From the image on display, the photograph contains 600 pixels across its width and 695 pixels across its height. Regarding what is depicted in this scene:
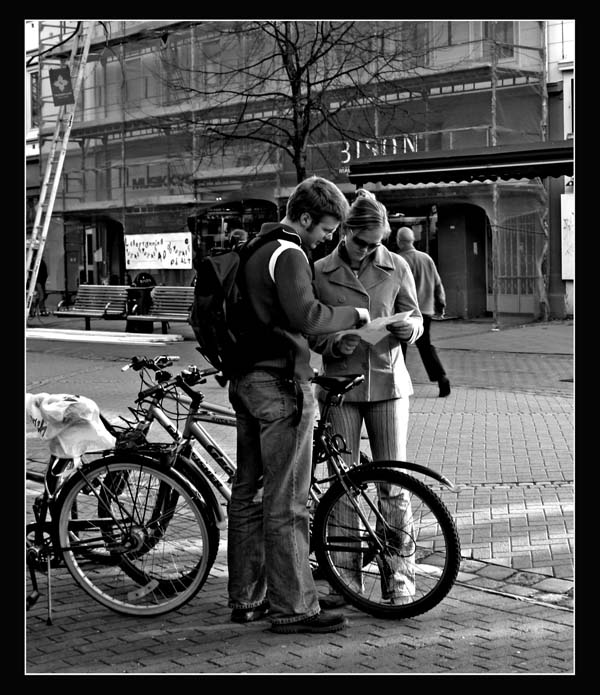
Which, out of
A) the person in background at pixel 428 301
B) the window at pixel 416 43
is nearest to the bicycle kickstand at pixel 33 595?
the person in background at pixel 428 301

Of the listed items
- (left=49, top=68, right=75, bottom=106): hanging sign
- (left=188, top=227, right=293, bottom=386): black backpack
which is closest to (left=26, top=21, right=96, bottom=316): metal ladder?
(left=49, top=68, right=75, bottom=106): hanging sign

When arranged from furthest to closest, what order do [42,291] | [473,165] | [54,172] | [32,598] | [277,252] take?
[42,291]
[473,165]
[54,172]
[32,598]
[277,252]

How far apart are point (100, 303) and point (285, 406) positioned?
1935 centimetres

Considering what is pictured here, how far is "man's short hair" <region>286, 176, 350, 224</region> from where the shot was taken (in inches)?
179

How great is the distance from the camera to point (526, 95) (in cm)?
2278

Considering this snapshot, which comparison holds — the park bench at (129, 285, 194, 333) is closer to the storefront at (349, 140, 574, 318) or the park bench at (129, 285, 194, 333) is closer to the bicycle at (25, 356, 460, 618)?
the storefront at (349, 140, 574, 318)

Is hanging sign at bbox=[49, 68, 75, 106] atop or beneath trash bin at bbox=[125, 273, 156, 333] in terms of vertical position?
atop

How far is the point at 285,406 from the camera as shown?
4531 mm

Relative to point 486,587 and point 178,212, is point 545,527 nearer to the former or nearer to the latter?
point 486,587

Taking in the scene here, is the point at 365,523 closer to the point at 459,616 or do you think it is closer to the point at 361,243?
the point at 459,616

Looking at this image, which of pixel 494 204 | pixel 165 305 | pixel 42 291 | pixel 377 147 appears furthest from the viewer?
pixel 42 291

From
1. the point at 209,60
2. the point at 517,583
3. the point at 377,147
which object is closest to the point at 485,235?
the point at 377,147
